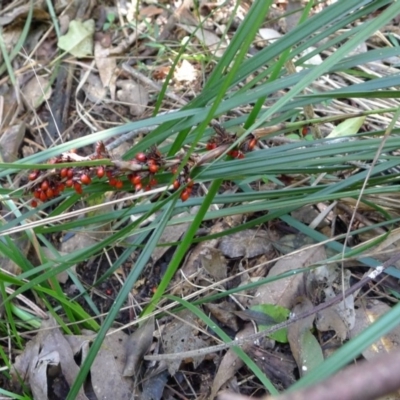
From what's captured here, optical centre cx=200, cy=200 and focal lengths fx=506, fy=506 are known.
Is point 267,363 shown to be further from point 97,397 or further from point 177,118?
point 177,118

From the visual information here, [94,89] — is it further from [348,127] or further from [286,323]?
[286,323]

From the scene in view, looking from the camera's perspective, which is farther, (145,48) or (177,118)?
(145,48)

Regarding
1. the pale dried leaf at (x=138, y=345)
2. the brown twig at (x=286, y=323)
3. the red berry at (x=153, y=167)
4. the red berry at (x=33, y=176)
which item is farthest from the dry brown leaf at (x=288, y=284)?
the red berry at (x=33, y=176)

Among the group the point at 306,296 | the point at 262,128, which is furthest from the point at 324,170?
the point at 306,296

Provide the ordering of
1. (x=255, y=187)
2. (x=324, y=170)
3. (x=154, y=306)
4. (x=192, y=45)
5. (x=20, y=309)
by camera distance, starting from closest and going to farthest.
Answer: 1. (x=324, y=170)
2. (x=154, y=306)
3. (x=20, y=309)
4. (x=255, y=187)
5. (x=192, y=45)

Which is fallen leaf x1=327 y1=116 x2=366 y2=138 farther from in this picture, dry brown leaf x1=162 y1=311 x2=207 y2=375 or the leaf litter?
dry brown leaf x1=162 y1=311 x2=207 y2=375
